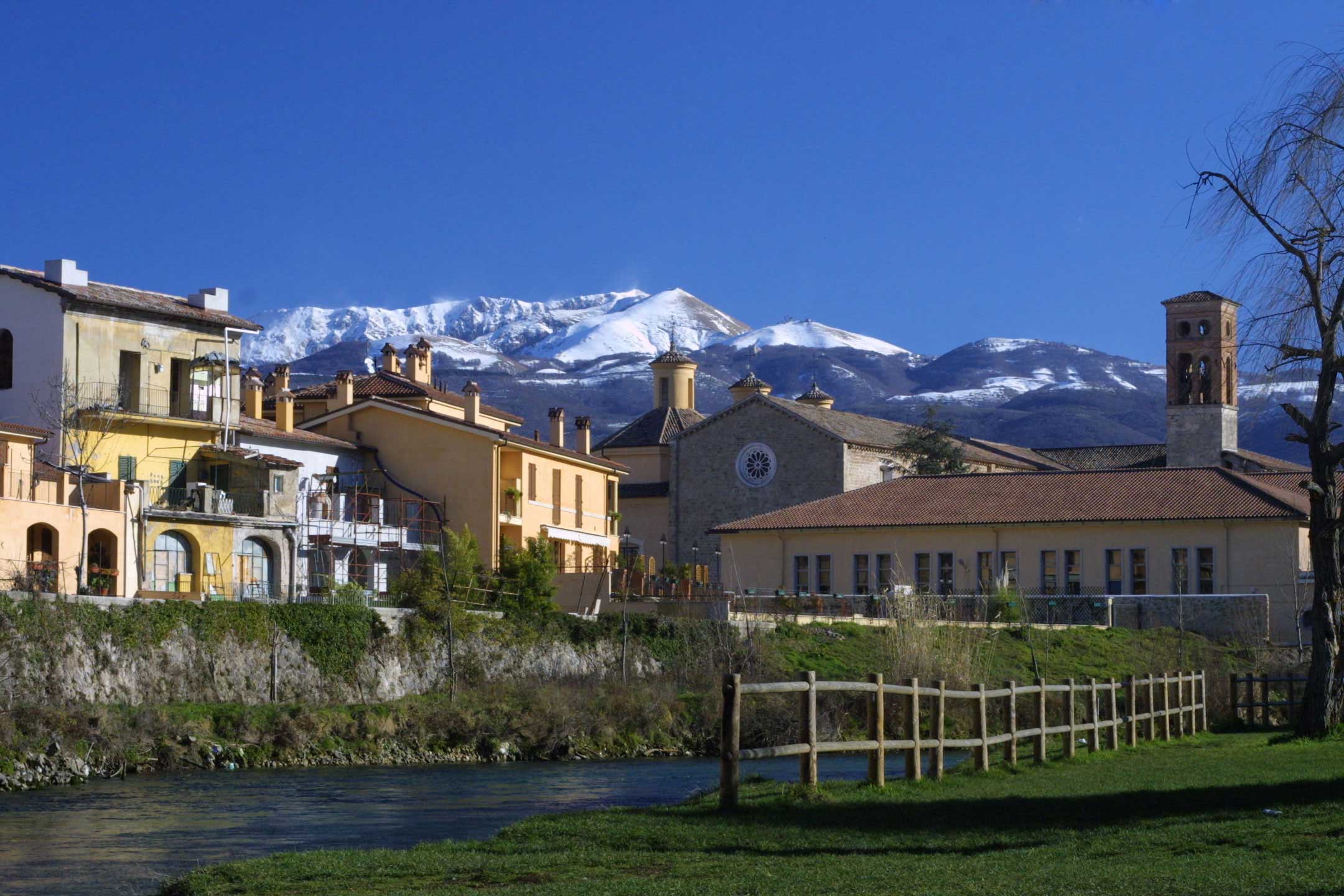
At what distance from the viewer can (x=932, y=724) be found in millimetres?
19531

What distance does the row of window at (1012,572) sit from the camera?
57.5 metres

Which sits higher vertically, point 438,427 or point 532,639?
point 438,427

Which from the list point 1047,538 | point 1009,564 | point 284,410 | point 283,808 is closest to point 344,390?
point 284,410

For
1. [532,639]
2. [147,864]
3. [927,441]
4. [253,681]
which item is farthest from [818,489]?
[147,864]

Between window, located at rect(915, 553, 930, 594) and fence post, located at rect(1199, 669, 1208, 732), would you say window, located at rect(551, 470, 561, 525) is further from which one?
fence post, located at rect(1199, 669, 1208, 732)

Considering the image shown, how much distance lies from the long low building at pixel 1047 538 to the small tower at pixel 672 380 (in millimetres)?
33461

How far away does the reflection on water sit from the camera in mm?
19656

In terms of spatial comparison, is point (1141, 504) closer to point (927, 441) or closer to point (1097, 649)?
point (1097, 649)

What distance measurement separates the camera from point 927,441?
81562 millimetres

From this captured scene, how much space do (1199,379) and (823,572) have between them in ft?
103

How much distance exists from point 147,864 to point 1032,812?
32.5 feet

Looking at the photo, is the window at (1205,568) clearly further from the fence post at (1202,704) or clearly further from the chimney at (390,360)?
the chimney at (390,360)

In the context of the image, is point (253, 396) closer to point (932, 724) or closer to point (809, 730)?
point (932, 724)

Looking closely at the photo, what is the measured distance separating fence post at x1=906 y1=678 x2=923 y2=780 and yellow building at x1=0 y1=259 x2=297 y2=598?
96.6 feet
